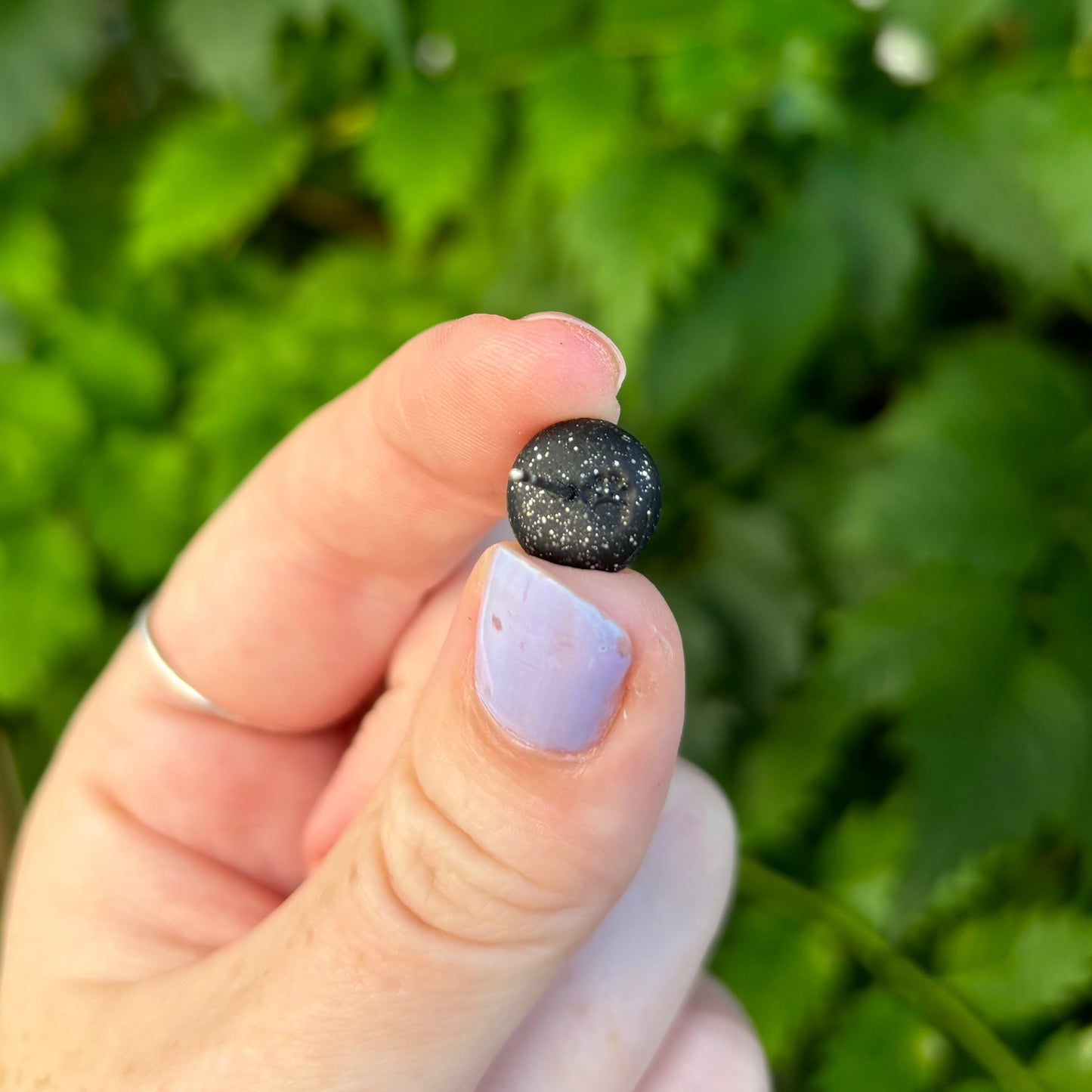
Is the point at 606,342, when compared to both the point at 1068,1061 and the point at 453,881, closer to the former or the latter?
the point at 453,881

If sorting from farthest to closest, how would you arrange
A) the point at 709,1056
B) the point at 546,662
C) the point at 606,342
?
1. the point at 709,1056
2. the point at 606,342
3. the point at 546,662

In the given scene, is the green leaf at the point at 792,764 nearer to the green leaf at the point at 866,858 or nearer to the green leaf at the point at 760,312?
the green leaf at the point at 866,858

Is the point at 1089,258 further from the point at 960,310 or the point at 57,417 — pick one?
the point at 57,417

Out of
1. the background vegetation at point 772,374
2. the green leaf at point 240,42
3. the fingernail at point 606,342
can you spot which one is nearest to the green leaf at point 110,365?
the background vegetation at point 772,374

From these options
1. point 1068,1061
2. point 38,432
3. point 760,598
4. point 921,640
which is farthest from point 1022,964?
point 38,432

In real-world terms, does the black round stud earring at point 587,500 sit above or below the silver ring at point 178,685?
above

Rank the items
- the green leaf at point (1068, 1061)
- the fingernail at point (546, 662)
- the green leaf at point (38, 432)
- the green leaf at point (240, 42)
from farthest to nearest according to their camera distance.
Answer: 1. the green leaf at point (38, 432)
2. the green leaf at point (240, 42)
3. the green leaf at point (1068, 1061)
4. the fingernail at point (546, 662)

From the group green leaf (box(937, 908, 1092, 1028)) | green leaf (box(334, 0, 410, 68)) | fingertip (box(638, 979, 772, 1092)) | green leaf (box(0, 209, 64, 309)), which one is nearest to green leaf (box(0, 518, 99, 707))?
green leaf (box(0, 209, 64, 309))
